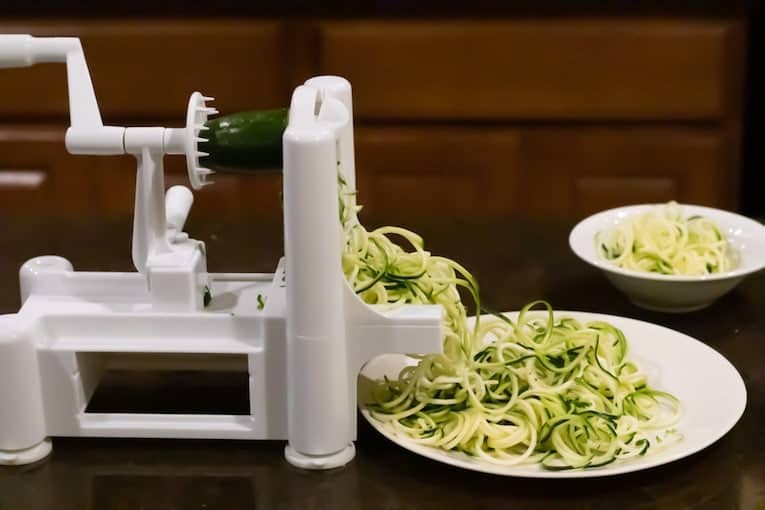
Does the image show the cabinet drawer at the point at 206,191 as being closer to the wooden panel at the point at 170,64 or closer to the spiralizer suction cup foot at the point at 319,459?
the wooden panel at the point at 170,64

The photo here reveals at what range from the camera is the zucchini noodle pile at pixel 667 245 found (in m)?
1.32

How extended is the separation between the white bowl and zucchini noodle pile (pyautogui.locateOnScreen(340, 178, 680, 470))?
0.16 metres

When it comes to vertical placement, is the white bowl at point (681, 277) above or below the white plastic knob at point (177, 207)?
below

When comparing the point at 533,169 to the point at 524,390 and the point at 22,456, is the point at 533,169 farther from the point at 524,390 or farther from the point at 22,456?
the point at 22,456

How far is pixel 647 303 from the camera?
1.26 meters

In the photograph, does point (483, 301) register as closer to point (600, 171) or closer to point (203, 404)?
point (203, 404)

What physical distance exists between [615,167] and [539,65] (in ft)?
0.81

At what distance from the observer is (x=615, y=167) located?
2250 millimetres

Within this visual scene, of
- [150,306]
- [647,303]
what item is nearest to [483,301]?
[647,303]

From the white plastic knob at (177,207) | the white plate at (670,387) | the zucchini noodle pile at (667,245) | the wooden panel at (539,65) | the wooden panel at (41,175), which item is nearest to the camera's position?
the white plate at (670,387)

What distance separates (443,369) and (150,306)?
0.25m

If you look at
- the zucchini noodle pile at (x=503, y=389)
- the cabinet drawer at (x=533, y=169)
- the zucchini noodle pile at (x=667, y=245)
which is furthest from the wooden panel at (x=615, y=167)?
the zucchini noodle pile at (x=503, y=389)

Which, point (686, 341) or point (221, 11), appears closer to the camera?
point (686, 341)

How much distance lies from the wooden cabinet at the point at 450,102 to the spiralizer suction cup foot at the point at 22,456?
1286mm
